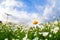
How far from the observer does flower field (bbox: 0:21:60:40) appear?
16.8 ft

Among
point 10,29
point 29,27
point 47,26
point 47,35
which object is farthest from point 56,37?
point 10,29

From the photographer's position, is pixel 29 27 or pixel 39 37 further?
pixel 29 27

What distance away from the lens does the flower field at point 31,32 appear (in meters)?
5.12

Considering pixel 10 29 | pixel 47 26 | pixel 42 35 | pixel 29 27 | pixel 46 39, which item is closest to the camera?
pixel 46 39

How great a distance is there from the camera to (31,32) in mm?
5867

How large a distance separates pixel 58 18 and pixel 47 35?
108cm

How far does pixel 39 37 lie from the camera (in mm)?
5191

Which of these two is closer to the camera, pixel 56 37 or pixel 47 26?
pixel 56 37

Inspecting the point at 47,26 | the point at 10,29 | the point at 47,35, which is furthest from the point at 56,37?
the point at 10,29

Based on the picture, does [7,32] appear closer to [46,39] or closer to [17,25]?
[17,25]

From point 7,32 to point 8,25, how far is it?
2.81 feet

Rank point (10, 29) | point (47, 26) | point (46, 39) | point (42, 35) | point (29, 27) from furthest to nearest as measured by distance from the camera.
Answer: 1. point (10, 29)
2. point (29, 27)
3. point (47, 26)
4. point (42, 35)
5. point (46, 39)

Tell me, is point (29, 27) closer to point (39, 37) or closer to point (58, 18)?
point (58, 18)

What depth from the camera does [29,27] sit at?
6.61 metres
